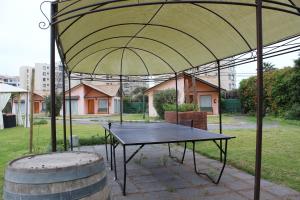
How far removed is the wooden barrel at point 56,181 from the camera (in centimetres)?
210

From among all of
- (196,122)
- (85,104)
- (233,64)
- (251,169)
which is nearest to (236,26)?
(233,64)

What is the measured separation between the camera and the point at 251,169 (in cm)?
536

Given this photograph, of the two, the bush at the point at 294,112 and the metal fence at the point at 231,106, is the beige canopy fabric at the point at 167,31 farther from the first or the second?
the metal fence at the point at 231,106

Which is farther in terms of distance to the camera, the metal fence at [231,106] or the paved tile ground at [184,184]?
the metal fence at [231,106]

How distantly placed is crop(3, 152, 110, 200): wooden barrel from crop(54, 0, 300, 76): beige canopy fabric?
1822mm

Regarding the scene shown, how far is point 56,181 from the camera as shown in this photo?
2119 millimetres

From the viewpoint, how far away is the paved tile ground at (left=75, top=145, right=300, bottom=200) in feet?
13.4

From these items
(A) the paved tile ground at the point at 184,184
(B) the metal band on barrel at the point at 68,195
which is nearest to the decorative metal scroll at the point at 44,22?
(B) the metal band on barrel at the point at 68,195

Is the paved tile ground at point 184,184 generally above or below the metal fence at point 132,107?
below

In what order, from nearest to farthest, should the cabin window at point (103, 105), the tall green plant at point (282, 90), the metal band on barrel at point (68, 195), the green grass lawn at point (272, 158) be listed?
the metal band on barrel at point (68, 195), the green grass lawn at point (272, 158), the tall green plant at point (282, 90), the cabin window at point (103, 105)

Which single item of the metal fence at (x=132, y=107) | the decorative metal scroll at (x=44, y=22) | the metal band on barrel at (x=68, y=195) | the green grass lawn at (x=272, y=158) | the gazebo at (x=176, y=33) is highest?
the gazebo at (x=176, y=33)

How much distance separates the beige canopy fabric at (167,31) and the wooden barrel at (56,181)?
1822mm

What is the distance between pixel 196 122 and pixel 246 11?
5479 millimetres

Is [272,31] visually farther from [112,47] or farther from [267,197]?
[112,47]
